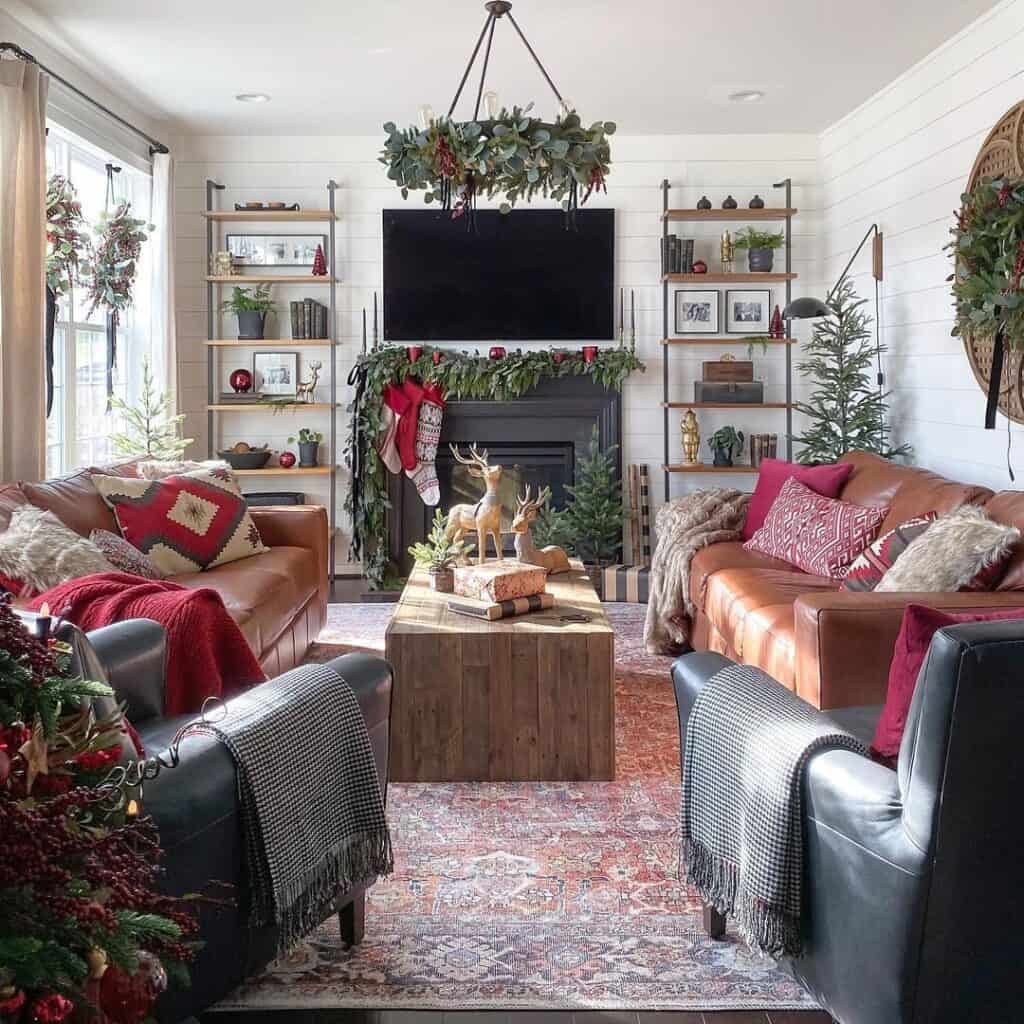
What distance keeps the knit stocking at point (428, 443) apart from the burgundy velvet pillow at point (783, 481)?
2080 millimetres

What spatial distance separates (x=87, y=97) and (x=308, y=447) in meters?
2.31

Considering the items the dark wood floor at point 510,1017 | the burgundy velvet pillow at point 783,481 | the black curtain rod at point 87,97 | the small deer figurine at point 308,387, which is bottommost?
the dark wood floor at point 510,1017

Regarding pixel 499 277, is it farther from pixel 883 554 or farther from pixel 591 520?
pixel 883 554

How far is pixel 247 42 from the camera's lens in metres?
4.97

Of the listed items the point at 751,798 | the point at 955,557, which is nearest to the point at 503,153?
the point at 955,557

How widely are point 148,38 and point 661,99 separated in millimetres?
2597

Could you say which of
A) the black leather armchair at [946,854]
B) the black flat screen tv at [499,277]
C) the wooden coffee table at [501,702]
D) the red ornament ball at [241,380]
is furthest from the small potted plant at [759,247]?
the black leather armchair at [946,854]

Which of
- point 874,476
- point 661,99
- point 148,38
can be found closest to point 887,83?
point 661,99

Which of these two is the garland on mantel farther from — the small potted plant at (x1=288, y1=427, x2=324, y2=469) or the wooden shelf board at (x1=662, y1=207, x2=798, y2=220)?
the wooden shelf board at (x1=662, y1=207, x2=798, y2=220)

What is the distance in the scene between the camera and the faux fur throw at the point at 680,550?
5.03m

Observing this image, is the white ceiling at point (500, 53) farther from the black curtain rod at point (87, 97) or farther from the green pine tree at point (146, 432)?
the green pine tree at point (146, 432)

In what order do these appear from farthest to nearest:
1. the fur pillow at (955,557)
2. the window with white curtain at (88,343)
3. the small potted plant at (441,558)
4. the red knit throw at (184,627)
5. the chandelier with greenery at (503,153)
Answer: the window with white curtain at (88,343) < the small potted plant at (441,558) < the chandelier with greenery at (503,153) < the fur pillow at (955,557) < the red knit throw at (184,627)

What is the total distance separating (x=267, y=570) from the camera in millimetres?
4465

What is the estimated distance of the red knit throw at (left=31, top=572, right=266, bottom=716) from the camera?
2.59 meters
